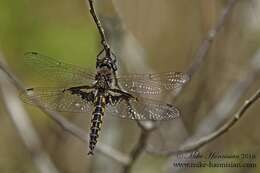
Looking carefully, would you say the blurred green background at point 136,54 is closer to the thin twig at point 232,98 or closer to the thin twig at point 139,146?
the thin twig at point 232,98

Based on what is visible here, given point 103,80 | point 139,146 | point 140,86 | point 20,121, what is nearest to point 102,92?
point 103,80

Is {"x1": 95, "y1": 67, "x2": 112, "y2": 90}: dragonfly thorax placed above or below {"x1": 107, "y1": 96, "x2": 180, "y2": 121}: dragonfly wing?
above

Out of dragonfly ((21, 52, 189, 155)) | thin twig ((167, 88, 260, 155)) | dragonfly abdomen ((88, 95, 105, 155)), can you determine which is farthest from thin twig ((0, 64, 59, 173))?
thin twig ((167, 88, 260, 155))

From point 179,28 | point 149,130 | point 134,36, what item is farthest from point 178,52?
point 149,130

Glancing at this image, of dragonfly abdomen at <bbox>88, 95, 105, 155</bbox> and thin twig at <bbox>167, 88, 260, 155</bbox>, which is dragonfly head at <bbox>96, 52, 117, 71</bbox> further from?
thin twig at <bbox>167, 88, 260, 155</bbox>

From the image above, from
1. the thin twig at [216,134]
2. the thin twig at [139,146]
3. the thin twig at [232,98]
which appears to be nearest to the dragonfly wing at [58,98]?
the thin twig at [139,146]

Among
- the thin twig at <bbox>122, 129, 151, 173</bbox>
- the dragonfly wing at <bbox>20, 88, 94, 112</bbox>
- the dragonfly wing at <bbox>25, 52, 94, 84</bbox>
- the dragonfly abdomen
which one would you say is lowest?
the thin twig at <bbox>122, 129, 151, 173</bbox>

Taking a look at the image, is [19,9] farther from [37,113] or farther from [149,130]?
[149,130]

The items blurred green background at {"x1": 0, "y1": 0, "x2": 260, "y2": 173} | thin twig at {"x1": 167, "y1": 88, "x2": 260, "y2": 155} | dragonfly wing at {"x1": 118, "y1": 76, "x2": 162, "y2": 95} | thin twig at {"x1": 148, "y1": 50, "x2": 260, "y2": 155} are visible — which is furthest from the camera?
blurred green background at {"x1": 0, "y1": 0, "x2": 260, "y2": 173}
